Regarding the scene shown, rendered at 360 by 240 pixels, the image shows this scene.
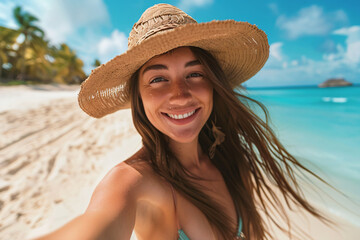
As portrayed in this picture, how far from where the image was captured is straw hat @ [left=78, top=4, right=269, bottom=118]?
3.31ft

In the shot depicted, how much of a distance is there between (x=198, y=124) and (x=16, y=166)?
357 centimetres

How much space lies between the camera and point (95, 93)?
4.92ft

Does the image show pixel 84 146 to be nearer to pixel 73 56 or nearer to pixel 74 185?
pixel 74 185

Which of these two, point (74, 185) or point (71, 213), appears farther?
point (74, 185)

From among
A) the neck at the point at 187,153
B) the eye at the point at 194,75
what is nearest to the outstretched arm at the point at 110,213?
the neck at the point at 187,153

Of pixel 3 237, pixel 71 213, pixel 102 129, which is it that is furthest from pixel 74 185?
pixel 102 129

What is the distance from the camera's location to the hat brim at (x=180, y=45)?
3.30 ft

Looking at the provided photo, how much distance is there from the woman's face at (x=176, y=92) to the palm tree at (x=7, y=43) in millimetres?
28394

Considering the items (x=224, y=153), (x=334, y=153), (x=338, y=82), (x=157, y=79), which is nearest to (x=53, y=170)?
(x=224, y=153)

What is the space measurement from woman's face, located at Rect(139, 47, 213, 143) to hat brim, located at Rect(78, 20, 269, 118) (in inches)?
3.5

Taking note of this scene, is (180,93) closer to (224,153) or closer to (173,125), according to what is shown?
(173,125)

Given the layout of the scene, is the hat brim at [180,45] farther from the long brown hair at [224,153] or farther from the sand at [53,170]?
the sand at [53,170]

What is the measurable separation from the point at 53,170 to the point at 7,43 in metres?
27.7

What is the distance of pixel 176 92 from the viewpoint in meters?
1.18
